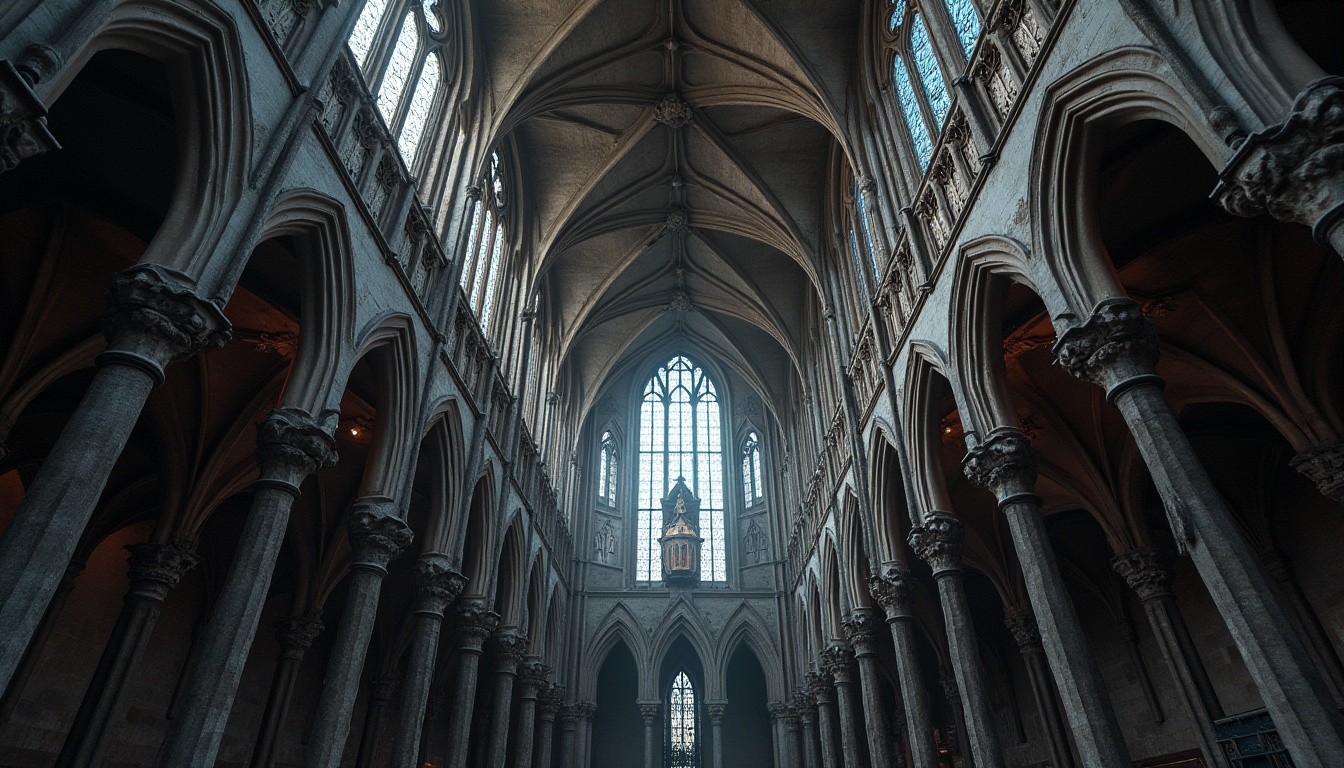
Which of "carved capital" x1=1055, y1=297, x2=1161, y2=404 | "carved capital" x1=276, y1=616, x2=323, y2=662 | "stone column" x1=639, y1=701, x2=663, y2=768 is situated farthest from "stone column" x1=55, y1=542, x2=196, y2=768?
"stone column" x1=639, y1=701, x2=663, y2=768

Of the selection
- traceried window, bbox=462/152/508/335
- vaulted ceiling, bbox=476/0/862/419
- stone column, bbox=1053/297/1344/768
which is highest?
vaulted ceiling, bbox=476/0/862/419

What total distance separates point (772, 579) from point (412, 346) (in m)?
17.0

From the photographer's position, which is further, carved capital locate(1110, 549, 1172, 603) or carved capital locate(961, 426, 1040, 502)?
carved capital locate(1110, 549, 1172, 603)

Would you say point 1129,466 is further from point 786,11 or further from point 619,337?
point 619,337

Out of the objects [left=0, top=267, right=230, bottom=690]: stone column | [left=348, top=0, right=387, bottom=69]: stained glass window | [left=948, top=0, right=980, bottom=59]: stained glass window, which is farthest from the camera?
[left=348, top=0, right=387, bottom=69]: stained glass window

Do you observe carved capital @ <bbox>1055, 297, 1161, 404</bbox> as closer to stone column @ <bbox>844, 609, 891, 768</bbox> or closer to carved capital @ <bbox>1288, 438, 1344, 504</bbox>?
carved capital @ <bbox>1288, 438, 1344, 504</bbox>

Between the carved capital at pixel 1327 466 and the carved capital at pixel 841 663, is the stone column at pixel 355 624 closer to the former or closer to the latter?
the carved capital at pixel 841 663

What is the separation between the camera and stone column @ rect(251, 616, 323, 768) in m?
15.1

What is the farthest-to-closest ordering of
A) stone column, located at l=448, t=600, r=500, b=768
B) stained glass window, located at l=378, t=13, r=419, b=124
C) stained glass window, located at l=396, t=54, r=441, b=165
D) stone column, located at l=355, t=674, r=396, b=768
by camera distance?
stone column, located at l=355, t=674, r=396, b=768 < stone column, located at l=448, t=600, r=500, b=768 < stained glass window, located at l=396, t=54, r=441, b=165 < stained glass window, located at l=378, t=13, r=419, b=124

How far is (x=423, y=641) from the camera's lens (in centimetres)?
1155

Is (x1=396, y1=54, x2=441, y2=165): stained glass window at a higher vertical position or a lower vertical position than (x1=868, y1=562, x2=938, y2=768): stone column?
higher

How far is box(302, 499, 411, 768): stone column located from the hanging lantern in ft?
50.9

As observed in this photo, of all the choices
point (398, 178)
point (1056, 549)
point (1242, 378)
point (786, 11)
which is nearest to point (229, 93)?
point (398, 178)

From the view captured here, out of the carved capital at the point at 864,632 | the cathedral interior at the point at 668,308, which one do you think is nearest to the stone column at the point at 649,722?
the cathedral interior at the point at 668,308
